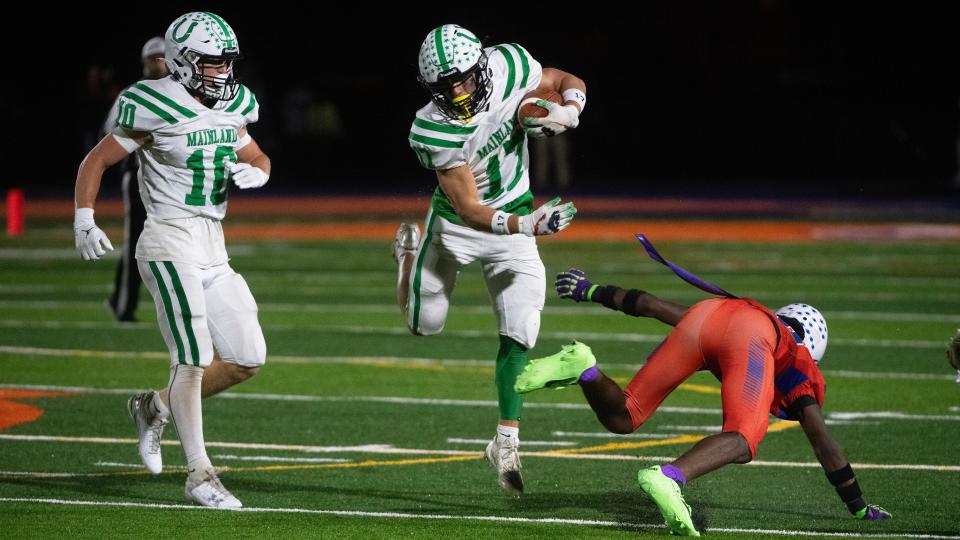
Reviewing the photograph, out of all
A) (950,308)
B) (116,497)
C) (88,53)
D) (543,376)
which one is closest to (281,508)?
(116,497)

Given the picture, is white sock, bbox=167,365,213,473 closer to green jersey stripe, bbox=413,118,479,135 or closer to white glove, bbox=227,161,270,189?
white glove, bbox=227,161,270,189

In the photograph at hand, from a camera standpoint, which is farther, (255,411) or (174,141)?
(255,411)

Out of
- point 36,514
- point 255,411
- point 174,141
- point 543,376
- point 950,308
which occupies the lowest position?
point 950,308

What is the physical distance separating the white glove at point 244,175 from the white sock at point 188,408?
0.73 metres

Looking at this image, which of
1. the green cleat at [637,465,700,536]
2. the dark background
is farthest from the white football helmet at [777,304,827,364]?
the dark background

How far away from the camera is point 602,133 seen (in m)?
32.4

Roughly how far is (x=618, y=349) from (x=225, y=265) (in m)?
4.74

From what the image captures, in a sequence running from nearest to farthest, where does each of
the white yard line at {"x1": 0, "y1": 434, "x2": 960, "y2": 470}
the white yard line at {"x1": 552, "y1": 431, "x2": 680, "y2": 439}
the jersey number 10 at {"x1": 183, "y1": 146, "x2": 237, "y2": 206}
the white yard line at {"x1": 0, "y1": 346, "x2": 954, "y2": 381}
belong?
1. the jersey number 10 at {"x1": 183, "y1": 146, "x2": 237, "y2": 206}
2. the white yard line at {"x1": 0, "y1": 434, "x2": 960, "y2": 470}
3. the white yard line at {"x1": 552, "y1": 431, "x2": 680, "y2": 439}
4. the white yard line at {"x1": 0, "y1": 346, "x2": 954, "y2": 381}

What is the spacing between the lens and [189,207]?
6203mm

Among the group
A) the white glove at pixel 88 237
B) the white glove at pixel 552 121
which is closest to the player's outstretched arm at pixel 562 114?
the white glove at pixel 552 121

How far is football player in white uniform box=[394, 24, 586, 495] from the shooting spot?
6180mm

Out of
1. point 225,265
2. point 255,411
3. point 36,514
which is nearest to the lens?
point 36,514

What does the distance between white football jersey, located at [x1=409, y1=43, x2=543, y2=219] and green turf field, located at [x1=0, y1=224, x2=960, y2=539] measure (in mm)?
1160

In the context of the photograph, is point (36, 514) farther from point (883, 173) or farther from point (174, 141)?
point (883, 173)
